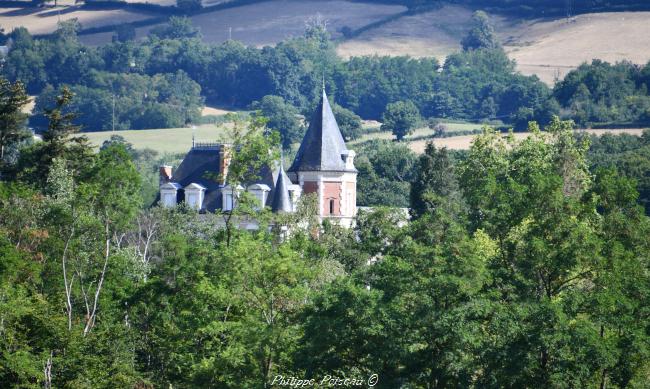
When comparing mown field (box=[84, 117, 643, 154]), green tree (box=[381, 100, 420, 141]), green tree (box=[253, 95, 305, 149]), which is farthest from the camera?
green tree (box=[381, 100, 420, 141])

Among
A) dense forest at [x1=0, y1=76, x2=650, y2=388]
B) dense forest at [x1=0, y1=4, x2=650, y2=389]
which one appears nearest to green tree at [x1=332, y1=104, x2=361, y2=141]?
dense forest at [x1=0, y1=4, x2=650, y2=389]

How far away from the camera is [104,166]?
63.9 metres

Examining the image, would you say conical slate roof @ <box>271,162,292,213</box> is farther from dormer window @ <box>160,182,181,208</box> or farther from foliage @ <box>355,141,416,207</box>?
foliage @ <box>355,141,416,207</box>

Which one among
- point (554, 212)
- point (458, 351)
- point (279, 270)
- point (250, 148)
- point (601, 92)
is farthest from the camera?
point (601, 92)

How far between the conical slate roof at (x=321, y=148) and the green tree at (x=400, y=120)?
72218mm

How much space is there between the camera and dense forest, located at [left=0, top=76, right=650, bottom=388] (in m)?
46.8

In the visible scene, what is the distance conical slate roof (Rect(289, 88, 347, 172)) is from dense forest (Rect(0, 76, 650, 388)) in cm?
2572

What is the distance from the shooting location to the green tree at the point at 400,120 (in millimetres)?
170250

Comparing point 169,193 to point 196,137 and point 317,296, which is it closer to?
point 317,296

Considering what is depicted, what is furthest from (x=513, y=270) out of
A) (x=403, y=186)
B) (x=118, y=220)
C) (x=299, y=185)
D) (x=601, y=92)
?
(x=601, y=92)

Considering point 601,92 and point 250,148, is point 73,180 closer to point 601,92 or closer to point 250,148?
point 250,148

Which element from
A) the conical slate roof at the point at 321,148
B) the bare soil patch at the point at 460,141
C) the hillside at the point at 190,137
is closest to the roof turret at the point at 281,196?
the conical slate roof at the point at 321,148

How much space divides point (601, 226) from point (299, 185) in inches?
1542

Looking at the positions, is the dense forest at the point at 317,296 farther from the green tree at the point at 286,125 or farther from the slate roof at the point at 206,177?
the green tree at the point at 286,125
